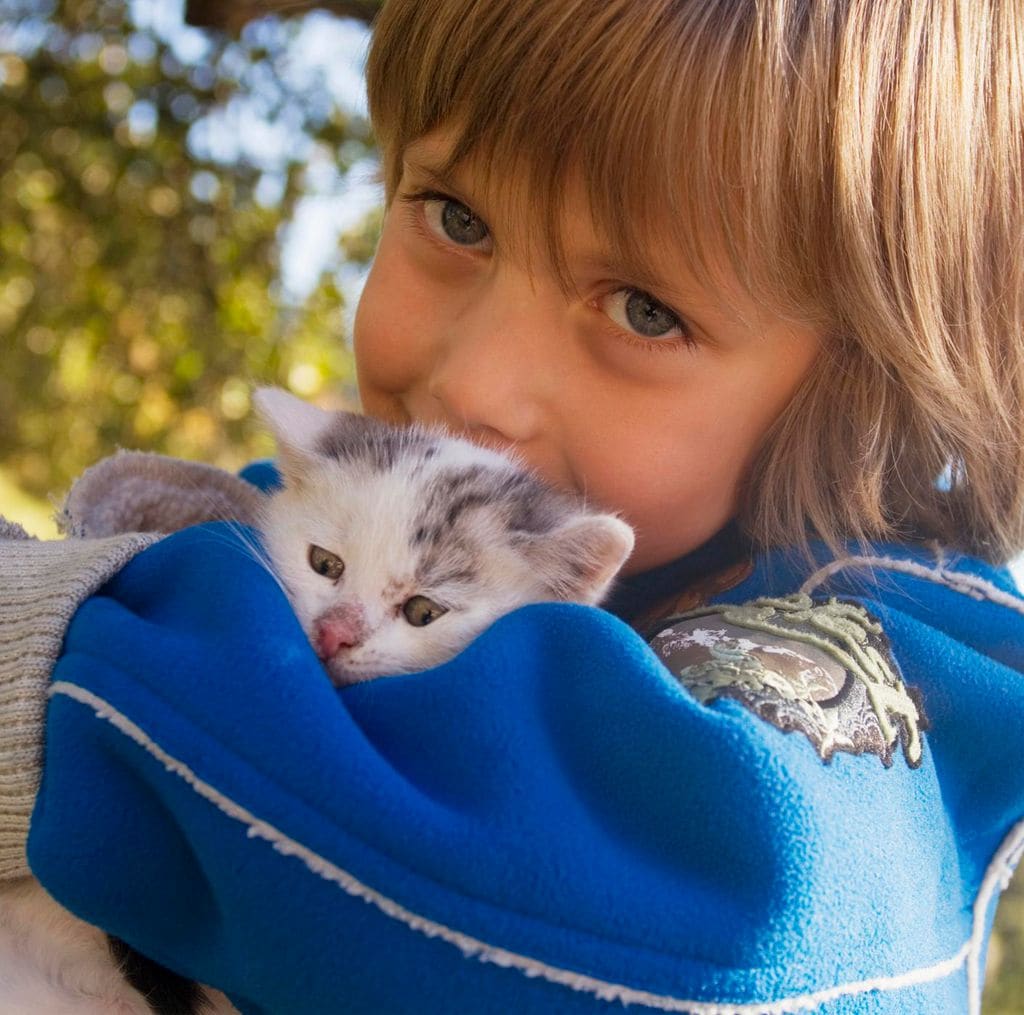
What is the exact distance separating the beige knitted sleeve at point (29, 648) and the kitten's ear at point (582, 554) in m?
Answer: 0.47

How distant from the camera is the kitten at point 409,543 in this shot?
132 cm


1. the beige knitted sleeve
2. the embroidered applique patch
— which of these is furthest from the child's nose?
the beige knitted sleeve

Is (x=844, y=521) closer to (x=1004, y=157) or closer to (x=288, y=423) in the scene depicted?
(x=1004, y=157)

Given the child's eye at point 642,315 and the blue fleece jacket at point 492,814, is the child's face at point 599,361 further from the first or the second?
the blue fleece jacket at point 492,814

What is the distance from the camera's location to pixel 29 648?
107 centimetres

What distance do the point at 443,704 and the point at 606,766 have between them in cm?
15

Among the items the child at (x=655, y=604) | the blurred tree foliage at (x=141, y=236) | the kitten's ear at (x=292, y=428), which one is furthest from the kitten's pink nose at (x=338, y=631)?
the blurred tree foliage at (x=141, y=236)

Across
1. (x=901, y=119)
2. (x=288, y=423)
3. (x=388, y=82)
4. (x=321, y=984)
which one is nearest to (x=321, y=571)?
(x=288, y=423)

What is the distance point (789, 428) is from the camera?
61.1 inches

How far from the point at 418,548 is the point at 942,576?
0.64 m

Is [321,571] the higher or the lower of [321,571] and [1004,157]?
the lower

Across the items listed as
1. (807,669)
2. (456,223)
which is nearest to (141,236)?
(456,223)

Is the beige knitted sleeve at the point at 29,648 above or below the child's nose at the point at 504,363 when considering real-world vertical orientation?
below

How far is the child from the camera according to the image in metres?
0.87
